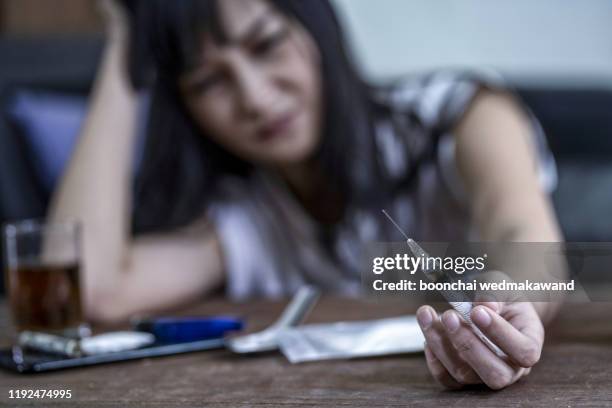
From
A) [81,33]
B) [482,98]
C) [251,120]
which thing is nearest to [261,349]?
[251,120]

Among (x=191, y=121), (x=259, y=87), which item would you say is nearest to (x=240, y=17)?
(x=259, y=87)

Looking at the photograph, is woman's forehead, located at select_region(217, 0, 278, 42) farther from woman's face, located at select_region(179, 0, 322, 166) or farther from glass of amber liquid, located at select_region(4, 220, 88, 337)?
glass of amber liquid, located at select_region(4, 220, 88, 337)

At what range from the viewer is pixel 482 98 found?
1.10 meters

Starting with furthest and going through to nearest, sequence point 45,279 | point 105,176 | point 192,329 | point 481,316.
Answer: point 105,176 → point 45,279 → point 192,329 → point 481,316

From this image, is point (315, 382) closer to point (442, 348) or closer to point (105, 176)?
point (442, 348)

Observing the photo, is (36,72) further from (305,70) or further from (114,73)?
(305,70)

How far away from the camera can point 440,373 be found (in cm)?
41

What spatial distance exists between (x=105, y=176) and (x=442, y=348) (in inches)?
29.8

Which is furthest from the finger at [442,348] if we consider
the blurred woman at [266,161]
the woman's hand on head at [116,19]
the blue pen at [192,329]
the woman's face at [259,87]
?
the woman's hand on head at [116,19]

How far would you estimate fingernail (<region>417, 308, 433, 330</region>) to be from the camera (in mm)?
377

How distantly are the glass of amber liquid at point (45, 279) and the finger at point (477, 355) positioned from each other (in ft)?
1.35

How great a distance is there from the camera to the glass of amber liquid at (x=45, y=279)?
2.27 ft

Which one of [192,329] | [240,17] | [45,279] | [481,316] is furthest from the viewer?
[240,17]

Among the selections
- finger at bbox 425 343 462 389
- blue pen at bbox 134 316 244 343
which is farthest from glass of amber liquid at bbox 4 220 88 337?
finger at bbox 425 343 462 389
